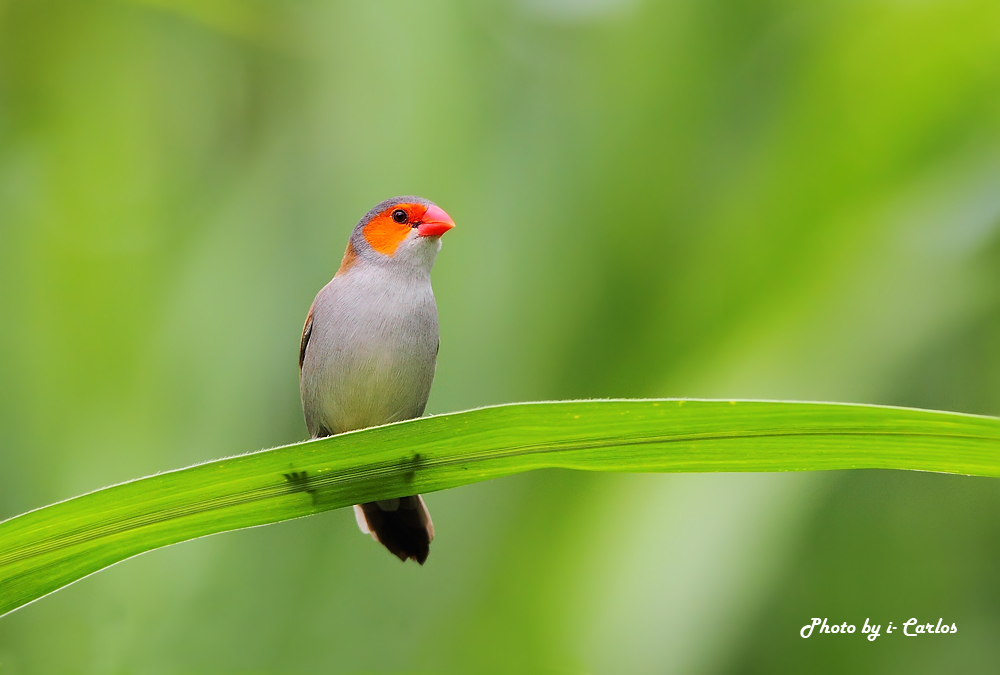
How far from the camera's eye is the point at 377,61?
11.1 ft

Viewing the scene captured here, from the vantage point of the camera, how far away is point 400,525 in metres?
2.27

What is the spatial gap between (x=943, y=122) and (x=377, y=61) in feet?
6.60

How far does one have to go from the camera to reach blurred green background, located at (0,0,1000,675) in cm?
250

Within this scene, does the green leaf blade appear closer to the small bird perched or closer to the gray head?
the small bird perched

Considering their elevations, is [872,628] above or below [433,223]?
Result: below

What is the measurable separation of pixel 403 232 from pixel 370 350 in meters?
0.37

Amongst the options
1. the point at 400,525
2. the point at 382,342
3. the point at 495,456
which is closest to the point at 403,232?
the point at 382,342

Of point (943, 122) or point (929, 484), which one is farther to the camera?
point (929, 484)

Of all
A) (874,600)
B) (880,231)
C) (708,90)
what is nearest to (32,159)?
(708,90)

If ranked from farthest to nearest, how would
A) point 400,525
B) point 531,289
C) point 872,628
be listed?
point 531,289, point 872,628, point 400,525

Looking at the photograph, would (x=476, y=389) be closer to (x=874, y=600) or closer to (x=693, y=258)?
(x=693, y=258)

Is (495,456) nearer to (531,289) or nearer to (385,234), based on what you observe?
(385,234)

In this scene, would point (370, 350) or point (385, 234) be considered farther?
point (385, 234)

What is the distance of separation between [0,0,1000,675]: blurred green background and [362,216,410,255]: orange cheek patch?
2.02 ft
